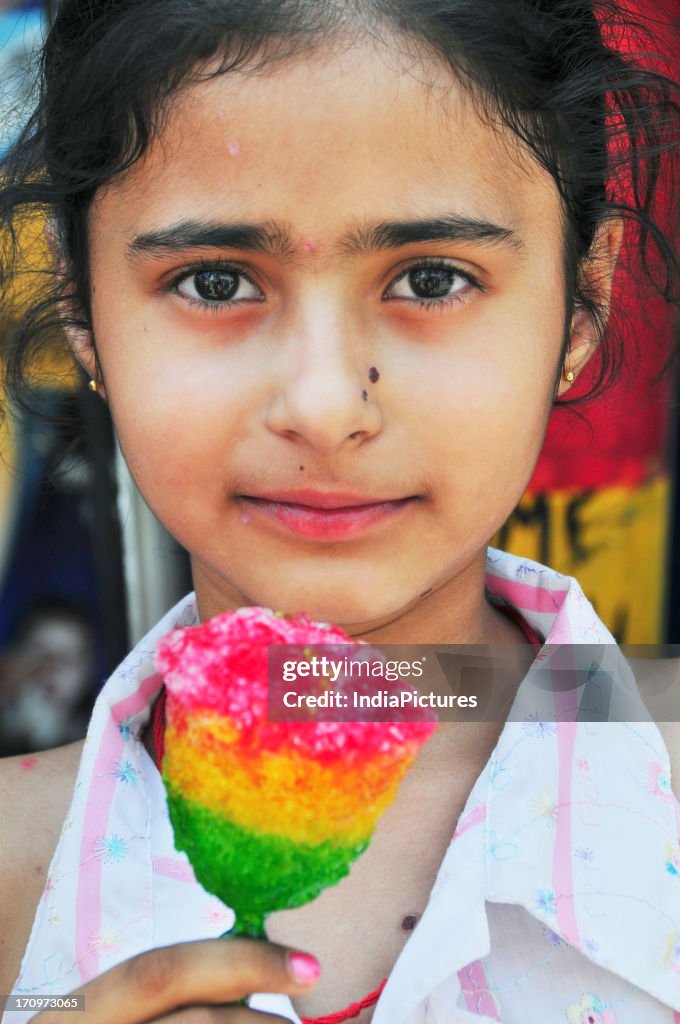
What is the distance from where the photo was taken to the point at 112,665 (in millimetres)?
2852

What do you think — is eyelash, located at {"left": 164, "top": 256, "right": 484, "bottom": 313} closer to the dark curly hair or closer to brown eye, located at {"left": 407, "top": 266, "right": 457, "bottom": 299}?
brown eye, located at {"left": 407, "top": 266, "right": 457, "bottom": 299}

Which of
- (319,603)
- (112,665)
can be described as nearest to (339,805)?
(319,603)

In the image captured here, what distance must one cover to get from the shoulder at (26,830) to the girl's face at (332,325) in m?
0.46

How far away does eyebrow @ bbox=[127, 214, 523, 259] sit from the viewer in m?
1.14

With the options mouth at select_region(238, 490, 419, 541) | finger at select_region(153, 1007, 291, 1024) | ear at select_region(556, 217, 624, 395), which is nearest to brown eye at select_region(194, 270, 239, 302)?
mouth at select_region(238, 490, 419, 541)

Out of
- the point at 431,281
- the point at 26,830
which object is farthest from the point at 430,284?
the point at 26,830

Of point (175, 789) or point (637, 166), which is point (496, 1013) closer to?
point (175, 789)

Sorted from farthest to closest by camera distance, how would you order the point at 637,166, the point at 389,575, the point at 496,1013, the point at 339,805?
the point at 637,166
the point at 389,575
the point at 496,1013
the point at 339,805

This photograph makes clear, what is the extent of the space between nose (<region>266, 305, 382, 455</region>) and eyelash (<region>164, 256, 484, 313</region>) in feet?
0.34

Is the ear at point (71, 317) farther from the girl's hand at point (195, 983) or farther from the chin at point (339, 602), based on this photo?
the girl's hand at point (195, 983)

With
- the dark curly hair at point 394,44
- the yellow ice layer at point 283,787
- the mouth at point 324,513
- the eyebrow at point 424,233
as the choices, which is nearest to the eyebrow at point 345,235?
the eyebrow at point 424,233

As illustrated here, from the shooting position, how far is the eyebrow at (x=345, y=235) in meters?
1.14

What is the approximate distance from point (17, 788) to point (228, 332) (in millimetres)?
756

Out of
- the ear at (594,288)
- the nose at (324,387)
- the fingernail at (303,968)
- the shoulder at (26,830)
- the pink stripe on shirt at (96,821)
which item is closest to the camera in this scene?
the fingernail at (303,968)
